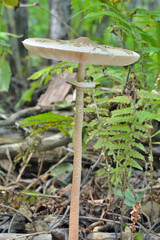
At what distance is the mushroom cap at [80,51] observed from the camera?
1.39 metres

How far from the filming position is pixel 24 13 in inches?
255

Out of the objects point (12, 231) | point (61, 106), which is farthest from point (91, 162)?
point (12, 231)

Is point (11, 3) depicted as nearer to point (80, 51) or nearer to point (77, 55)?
point (77, 55)

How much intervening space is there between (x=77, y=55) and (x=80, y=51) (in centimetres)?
23

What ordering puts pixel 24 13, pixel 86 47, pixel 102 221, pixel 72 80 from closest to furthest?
1. pixel 86 47
2. pixel 72 80
3. pixel 102 221
4. pixel 24 13

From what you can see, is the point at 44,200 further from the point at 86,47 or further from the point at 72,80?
the point at 86,47

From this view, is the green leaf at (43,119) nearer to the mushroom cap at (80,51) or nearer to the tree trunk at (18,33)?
the mushroom cap at (80,51)

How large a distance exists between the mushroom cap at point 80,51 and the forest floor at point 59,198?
783 mm

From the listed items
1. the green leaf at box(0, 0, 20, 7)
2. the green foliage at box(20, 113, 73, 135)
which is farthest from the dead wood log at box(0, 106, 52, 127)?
the green leaf at box(0, 0, 20, 7)

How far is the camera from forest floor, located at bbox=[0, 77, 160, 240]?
6.59 feet

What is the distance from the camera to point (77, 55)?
158 centimetres

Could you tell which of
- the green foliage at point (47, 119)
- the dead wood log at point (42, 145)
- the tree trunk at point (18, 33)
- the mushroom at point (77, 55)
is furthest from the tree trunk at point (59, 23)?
the mushroom at point (77, 55)

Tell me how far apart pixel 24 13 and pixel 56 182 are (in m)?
4.81

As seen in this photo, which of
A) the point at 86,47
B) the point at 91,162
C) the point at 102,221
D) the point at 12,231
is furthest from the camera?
the point at 91,162
